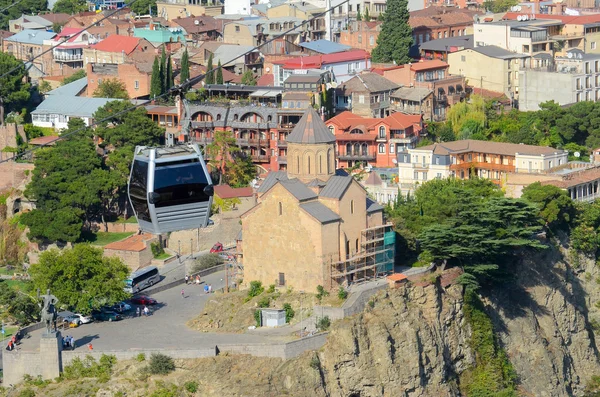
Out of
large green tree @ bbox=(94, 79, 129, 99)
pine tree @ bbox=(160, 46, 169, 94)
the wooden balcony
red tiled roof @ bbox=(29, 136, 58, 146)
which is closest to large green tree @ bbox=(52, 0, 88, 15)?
large green tree @ bbox=(94, 79, 129, 99)

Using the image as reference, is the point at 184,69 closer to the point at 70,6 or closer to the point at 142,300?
the point at 142,300

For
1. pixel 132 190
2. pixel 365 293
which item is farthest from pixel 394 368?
pixel 132 190

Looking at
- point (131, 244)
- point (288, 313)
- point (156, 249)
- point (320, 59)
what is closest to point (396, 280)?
point (288, 313)

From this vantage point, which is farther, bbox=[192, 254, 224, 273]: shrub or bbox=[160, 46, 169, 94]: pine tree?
bbox=[160, 46, 169, 94]: pine tree

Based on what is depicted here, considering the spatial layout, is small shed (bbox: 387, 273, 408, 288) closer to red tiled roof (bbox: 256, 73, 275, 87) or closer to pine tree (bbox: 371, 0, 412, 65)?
red tiled roof (bbox: 256, 73, 275, 87)

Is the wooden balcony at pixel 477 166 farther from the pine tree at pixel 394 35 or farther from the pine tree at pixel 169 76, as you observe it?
the pine tree at pixel 169 76
